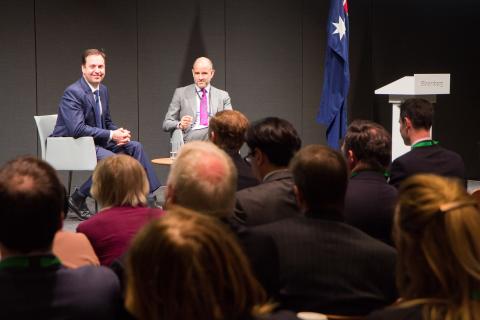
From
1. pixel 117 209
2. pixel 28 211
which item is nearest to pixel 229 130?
pixel 117 209

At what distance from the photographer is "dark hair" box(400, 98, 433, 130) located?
4094 millimetres

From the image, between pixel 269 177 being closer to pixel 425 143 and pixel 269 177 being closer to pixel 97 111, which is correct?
pixel 425 143

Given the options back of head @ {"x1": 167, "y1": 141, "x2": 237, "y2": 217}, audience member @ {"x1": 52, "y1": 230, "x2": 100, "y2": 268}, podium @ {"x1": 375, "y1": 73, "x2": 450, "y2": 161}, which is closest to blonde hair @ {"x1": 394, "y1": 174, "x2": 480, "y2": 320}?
back of head @ {"x1": 167, "y1": 141, "x2": 237, "y2": 217}

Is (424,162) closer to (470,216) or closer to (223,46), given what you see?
(470,216)

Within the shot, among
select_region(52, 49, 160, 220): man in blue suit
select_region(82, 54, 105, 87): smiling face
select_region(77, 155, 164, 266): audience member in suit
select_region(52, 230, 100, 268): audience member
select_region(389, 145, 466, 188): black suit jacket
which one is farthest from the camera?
select_region(82, 54, 105, 87): smiling face

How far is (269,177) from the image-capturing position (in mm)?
3049

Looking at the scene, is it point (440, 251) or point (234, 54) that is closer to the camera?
point (440, 251)

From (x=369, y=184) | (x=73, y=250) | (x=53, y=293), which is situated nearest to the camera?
(x=53, y=293)

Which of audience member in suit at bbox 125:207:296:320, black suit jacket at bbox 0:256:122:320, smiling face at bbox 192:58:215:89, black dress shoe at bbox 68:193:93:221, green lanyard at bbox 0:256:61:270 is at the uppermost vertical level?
smiling face at bbox 192:58:215:89

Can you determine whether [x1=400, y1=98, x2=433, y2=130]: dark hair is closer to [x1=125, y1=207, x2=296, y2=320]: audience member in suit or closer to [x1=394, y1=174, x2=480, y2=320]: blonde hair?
[x1=394, y1=174, x2=480, y2=320]: blonde hair

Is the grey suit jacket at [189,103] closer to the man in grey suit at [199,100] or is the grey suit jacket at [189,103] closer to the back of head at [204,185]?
the man in grey suit at [199,100]

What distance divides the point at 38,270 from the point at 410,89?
5.11 meters

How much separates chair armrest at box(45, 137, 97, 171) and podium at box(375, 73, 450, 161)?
8.78 ft

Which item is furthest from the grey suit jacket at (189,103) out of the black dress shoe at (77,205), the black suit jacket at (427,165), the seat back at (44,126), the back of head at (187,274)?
the back of head at (187,274)
